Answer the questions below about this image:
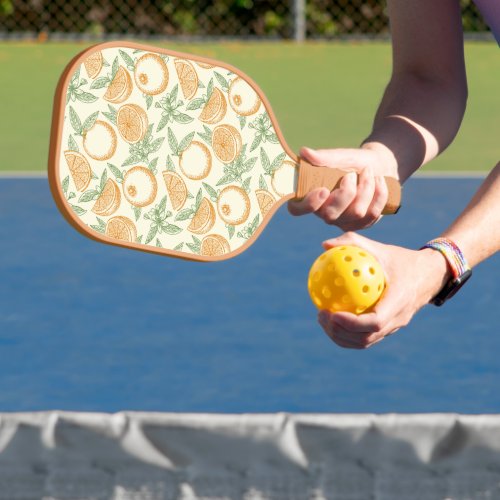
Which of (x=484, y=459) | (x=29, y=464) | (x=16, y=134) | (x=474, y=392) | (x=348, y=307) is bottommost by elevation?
(x=16, y=134)

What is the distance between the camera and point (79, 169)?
2.27 metres

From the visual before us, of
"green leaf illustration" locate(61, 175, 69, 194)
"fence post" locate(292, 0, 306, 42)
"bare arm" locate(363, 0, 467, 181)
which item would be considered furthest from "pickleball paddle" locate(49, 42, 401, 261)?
"fence post" locate(292, 0, 306, 42)

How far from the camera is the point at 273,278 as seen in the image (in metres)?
5.71

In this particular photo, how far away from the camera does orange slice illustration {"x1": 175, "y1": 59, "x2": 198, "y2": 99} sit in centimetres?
246

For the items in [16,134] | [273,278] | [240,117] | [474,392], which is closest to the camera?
[240,117]

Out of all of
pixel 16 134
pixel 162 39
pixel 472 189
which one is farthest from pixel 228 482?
pixel 162 39

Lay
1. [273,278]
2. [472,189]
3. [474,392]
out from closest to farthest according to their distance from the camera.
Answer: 1. [474,392]
2. [273,278]
3. [472,189]

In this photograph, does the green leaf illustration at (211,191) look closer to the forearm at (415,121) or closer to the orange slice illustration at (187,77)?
the orange slice illustration at (187,77)

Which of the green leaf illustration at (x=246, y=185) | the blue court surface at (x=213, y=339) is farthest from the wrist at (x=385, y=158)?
the blue court surface at (x=213, y=339)

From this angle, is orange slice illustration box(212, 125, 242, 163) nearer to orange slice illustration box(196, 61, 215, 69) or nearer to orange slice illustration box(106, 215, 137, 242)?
orange slice illustration box(196, 61, 215, 69)

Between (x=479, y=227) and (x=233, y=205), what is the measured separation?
49 cm

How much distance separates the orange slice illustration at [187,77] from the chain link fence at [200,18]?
432 inches

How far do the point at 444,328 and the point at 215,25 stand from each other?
352 inches

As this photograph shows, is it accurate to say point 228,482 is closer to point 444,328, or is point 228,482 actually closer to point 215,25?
point 444,328
